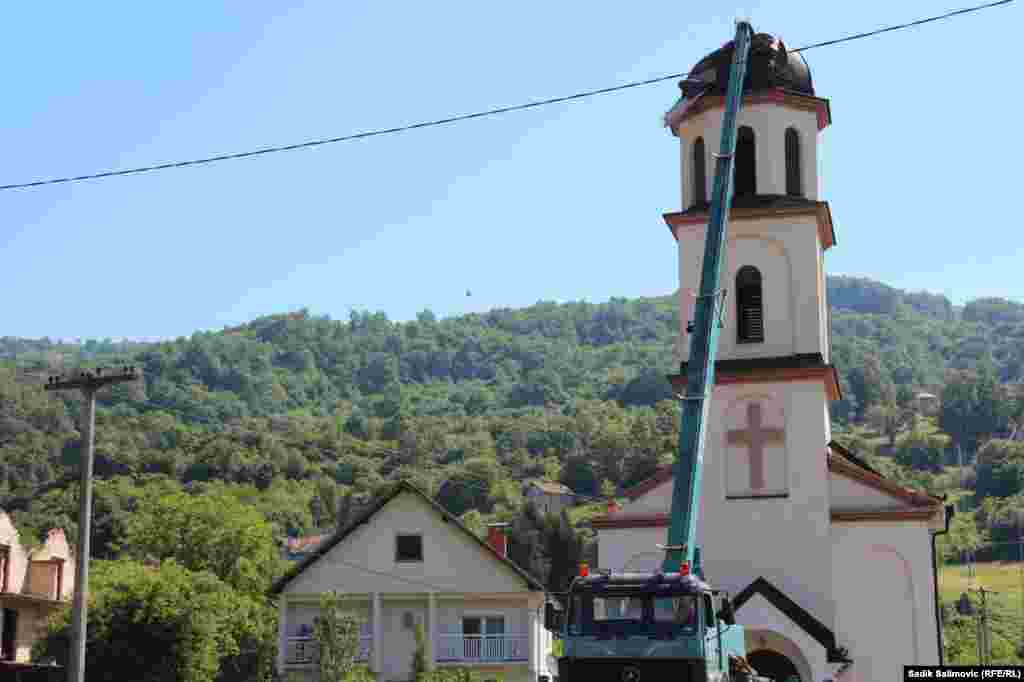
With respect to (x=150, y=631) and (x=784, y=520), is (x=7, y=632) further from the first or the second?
(x=784, y=520)

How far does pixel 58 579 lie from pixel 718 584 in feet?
121

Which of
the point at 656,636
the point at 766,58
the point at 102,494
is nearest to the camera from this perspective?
the point at 656,636

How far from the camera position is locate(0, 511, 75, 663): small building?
6419 cm

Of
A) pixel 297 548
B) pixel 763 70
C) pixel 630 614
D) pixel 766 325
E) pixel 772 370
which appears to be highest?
pixel 763 70

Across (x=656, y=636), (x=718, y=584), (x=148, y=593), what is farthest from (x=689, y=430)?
(x=148, y=593)

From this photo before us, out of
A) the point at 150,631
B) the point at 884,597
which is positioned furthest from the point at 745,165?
the point at 150,631

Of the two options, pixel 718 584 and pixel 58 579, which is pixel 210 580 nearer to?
pixel 58 579

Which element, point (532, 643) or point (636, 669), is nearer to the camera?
point (636, 669)

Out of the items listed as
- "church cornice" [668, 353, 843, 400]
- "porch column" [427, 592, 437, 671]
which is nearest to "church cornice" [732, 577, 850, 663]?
"church cornice" [668, 353, 843, 400]

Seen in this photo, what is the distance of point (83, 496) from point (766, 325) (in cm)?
1796

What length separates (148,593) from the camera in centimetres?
5566

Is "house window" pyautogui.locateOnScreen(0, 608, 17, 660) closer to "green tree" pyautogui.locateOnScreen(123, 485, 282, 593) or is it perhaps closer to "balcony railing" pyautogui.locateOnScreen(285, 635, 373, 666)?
"balcony railing" pyautogui.locateOnScreen(285, 635, 373, 666)

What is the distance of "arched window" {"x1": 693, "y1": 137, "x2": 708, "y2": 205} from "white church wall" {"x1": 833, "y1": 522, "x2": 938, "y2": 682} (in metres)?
9.52

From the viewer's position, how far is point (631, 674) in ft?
83.8
